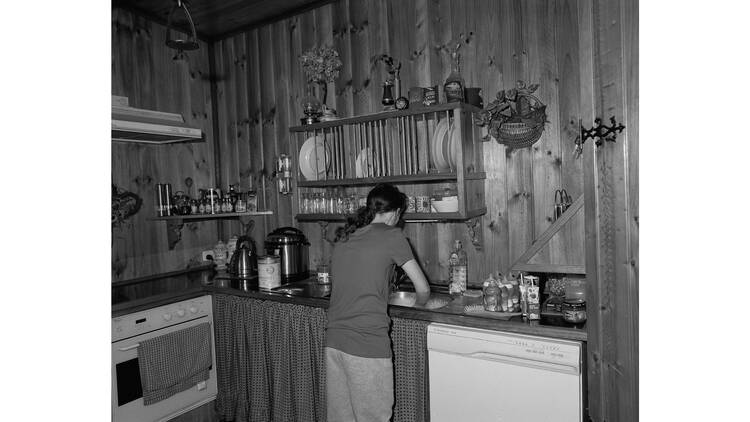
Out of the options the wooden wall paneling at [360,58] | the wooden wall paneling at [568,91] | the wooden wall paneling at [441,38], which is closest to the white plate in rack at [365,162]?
the wooden wall paneling at [360,58]

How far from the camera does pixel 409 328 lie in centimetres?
218

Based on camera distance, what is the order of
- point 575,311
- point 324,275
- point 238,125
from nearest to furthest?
point 575,311
point 324,275
point 238,125

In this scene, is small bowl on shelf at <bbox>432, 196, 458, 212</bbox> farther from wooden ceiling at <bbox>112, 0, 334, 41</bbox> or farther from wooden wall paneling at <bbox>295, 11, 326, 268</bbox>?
wooden ceiling at <bbox>112, 0, 334, 41</bbox>

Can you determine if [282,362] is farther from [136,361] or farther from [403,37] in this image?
[403,37]

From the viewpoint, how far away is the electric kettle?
320cm

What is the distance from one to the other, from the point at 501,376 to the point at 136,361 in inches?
72.0

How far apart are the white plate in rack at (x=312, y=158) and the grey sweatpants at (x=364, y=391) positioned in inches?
48.6

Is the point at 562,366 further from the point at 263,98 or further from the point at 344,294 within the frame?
the point at 263,98

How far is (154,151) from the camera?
340 centimetres

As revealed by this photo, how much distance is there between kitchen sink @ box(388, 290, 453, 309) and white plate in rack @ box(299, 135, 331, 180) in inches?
33.7

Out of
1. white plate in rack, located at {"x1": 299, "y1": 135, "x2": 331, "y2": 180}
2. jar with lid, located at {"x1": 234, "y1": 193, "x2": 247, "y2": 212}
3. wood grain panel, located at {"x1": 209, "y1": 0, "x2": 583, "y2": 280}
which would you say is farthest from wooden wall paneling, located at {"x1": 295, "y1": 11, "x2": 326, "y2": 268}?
jar with lid, located at {"x1": 234, "y1": 193, "x2": 247, "y2": 212}

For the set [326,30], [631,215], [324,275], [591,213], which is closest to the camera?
[631,215]

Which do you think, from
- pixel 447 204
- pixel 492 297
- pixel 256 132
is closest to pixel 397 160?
pixel 447 204
